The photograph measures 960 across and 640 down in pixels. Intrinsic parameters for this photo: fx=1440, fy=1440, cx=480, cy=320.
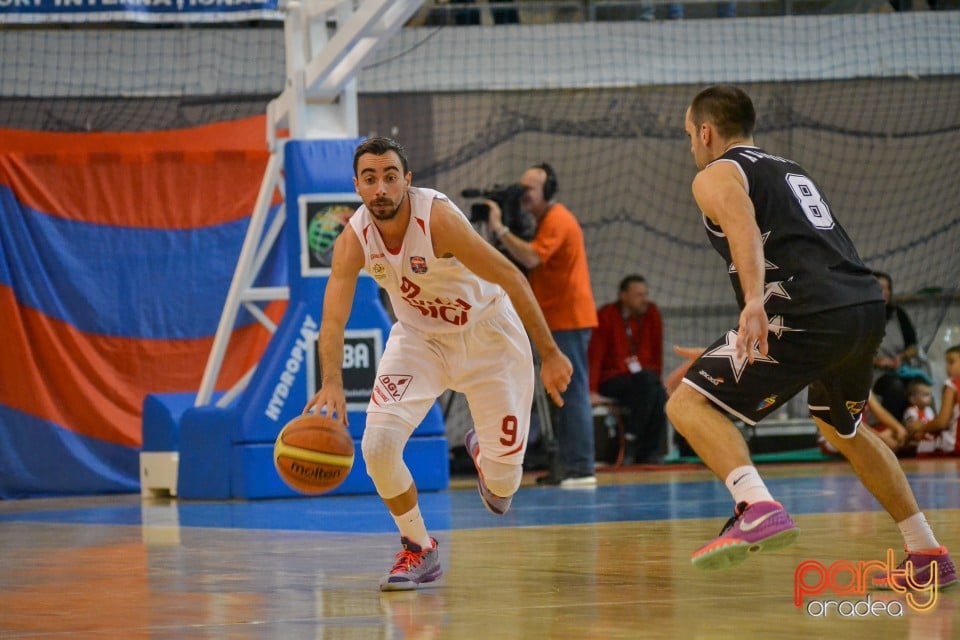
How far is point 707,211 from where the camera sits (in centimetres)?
467

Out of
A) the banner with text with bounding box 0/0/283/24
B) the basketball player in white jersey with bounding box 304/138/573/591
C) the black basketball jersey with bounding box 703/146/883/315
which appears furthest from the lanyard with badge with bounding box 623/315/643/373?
the black basketball jersey with bounding box 703/146/883/315

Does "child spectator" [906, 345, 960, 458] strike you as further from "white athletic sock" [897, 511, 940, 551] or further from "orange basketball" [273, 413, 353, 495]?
"orange basketball" [273, 413, 353, 495]

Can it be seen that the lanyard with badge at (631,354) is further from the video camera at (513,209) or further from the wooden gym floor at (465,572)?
the wooden gym floor at (465,572)

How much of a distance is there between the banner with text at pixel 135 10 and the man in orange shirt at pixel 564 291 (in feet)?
7.96

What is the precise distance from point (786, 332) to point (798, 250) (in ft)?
0.90

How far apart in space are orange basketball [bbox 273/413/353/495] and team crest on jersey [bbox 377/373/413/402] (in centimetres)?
25

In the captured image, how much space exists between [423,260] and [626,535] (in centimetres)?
200

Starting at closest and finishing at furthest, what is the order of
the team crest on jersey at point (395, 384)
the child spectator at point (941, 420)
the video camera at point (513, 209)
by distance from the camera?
the team crest on jersey at point (395, 384) → the video camera at point (513, 209) → the child spectator at point (941, 420)

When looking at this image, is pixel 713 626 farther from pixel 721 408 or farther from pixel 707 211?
pixel 707 211

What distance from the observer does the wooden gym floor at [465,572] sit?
4.01 metres

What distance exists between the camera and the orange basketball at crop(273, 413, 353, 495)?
5.41 metres

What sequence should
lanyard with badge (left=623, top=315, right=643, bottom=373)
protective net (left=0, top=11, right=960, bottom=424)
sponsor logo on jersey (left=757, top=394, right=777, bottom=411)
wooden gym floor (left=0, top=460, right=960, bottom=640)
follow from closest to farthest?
wooden gym floor (left=0, top=460, right=960, bottom=640) < sponsor logo on jersey (left=757, top=394, right=777, bottom=411) < lanyard with badge (left=623, top=315, right=643, bottom=373) < protective net (left=0, top=11, right=960, bottom=424)

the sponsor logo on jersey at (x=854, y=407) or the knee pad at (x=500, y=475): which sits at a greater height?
the sponsor logo on jersey at (x=854, y=407)

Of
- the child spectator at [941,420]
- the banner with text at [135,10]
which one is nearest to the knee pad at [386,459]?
the banner with text at [135,10]
